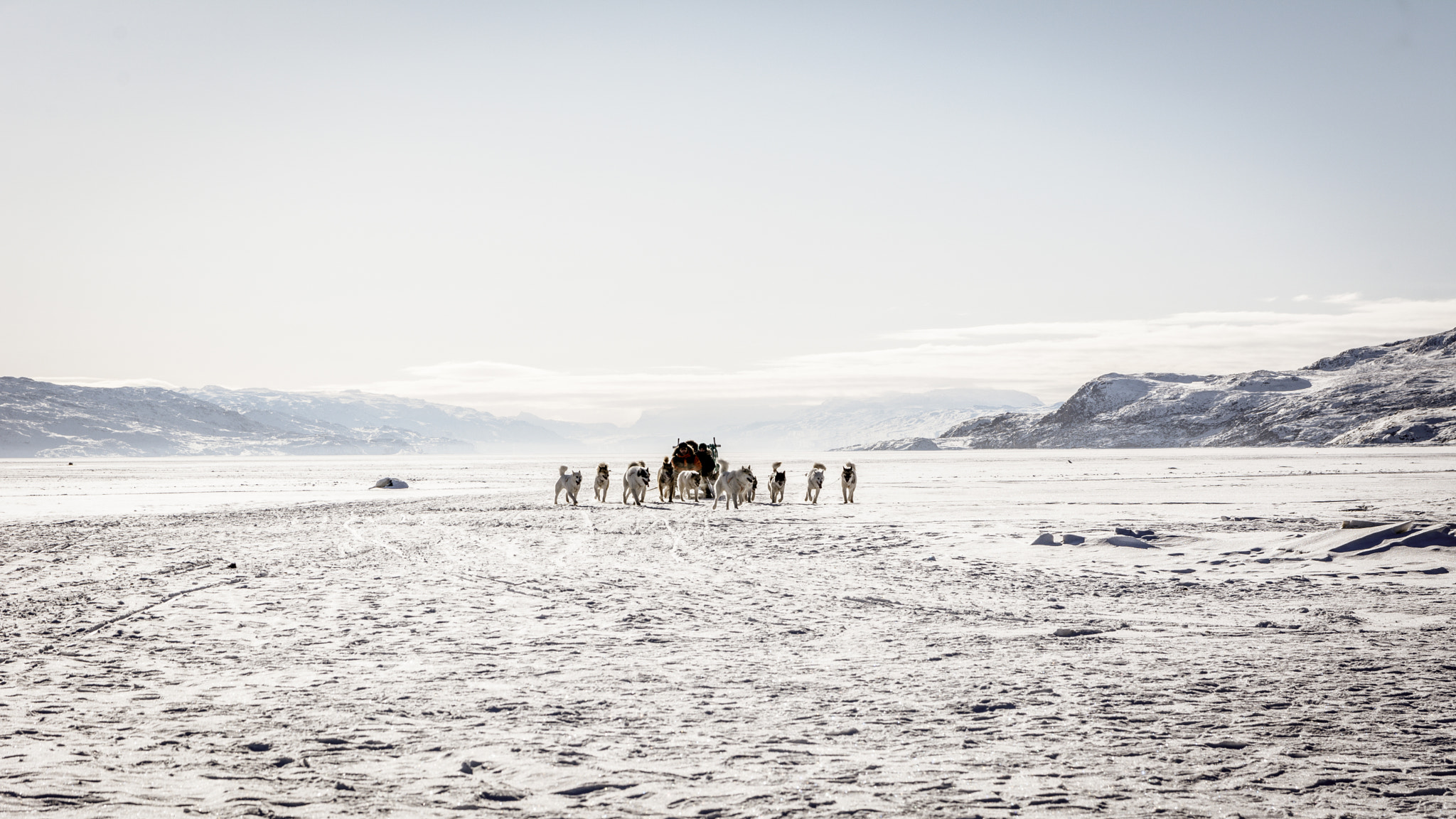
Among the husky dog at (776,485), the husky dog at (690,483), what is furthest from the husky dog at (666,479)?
the husky dog at (776,485)

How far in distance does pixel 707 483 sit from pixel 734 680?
28.5 m

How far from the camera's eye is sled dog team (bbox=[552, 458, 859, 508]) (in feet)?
103

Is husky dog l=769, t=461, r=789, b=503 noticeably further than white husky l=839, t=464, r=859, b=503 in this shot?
Yes

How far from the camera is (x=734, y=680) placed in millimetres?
7707

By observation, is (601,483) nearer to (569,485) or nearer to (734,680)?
(569,485)

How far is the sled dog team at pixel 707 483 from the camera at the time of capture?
103ft

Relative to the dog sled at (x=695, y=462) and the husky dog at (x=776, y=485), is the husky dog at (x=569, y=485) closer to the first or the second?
the dog sled at (x=695, y=462)

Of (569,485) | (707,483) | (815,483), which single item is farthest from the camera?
(707,483)

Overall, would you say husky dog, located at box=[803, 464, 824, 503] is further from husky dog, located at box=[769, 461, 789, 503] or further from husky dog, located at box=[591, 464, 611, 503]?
husky dog, located at box=[591, 464, 611, 503]

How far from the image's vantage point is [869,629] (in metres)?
9.93

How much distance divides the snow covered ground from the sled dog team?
44.5 ft

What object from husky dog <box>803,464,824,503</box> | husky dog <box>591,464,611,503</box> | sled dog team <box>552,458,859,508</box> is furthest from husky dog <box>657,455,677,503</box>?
husky dog <box>803,464,824,503</box>

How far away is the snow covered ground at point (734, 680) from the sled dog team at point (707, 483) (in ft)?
44.5

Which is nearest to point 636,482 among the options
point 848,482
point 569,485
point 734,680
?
point 569,485
